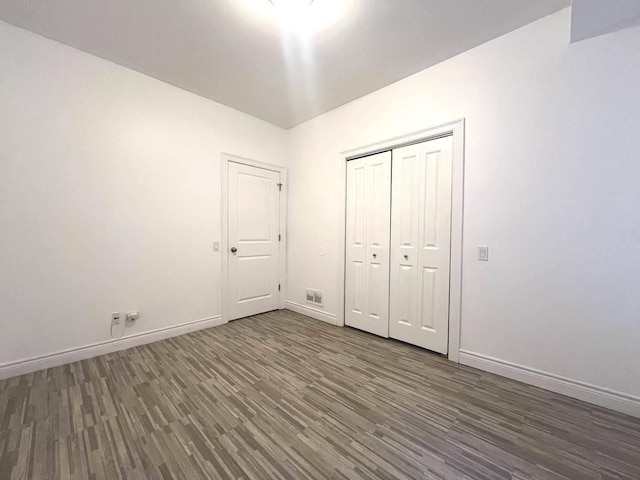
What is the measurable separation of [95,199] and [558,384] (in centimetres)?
424

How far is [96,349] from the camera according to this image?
2.39 meters

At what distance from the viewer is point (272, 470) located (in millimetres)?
1229

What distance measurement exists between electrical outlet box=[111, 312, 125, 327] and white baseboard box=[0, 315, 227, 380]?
0.17 m

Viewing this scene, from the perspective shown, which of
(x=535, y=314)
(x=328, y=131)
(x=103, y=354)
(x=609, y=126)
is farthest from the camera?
(x=328, y=131)

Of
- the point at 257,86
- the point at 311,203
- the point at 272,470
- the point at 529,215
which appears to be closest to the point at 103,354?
the point at 272,470

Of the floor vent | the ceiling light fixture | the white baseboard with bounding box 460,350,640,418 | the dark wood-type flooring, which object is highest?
the ceiling light fixture

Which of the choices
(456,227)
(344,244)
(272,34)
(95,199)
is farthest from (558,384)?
(95,199)

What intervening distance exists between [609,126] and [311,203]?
2.89m

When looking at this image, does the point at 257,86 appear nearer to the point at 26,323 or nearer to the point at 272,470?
the point at 26,323

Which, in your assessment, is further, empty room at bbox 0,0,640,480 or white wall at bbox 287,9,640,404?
white wall at bbox 287,9,640,404

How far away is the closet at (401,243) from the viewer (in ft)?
8.00

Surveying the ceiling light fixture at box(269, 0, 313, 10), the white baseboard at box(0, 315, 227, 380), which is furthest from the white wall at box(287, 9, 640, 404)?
the white baseboard at box(0, 315, 227, 380)

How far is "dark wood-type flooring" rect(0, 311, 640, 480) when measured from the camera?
125cm

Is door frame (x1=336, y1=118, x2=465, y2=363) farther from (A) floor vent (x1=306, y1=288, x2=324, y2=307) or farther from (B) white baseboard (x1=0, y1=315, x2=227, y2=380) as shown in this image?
(B) white baseboard (x1=0, y1=315, x2=227, y2=380)
